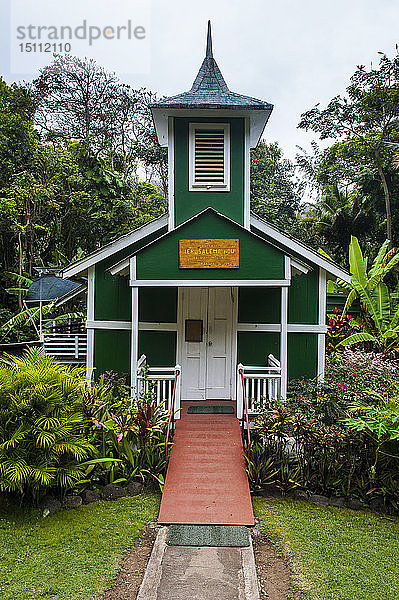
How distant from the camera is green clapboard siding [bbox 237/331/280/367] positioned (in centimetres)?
1027

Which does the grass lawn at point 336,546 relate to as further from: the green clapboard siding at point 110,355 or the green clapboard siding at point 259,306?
the green clapboard siding at point 110,355

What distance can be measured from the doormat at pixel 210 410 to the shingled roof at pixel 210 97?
593cm

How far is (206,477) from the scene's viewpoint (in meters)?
7.29

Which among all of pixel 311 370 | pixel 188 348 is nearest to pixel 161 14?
pixel 188 348

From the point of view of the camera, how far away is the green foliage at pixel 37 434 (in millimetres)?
6297

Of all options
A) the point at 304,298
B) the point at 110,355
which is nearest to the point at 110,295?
the point at 110,355

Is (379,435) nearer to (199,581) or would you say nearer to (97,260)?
(199,581)

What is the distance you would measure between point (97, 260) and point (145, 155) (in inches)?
629

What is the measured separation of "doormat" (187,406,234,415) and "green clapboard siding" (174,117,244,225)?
379 centimetres

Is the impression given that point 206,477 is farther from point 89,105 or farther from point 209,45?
point 89,105

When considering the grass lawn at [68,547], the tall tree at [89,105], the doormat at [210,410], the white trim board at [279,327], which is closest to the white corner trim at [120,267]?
the white trim board at [279,327]

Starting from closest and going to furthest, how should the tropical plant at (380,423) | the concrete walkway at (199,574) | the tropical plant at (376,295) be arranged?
the concrete walkway at (199,574), the tropical plant at (380,423), the tropical plant at (376,295)

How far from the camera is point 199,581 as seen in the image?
5078 mm

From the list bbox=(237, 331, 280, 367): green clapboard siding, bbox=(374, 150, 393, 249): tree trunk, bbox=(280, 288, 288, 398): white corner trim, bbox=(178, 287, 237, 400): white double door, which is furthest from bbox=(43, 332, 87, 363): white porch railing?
bbox=(374, 150, 393, 249): tree trunk
